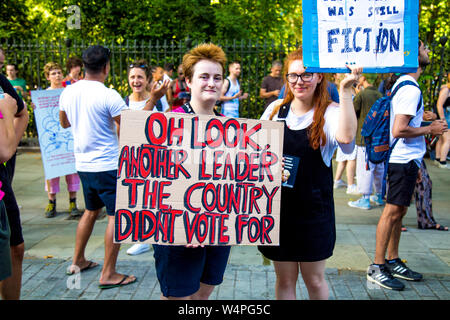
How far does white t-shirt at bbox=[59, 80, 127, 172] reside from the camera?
3766 millimetres

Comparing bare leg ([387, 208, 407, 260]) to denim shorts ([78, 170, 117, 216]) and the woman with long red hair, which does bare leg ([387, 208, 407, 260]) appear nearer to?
the woman with long red hair

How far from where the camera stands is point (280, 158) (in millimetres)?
2334

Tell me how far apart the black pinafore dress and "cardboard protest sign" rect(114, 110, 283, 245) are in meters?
0.28

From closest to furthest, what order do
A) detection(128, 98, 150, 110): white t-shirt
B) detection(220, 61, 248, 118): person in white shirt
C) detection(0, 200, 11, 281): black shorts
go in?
detection(0, 200, 11, 281): black shorts < detection(128, 98, 150, 110): white t-shirt < detection(220, 61, 248, 118): person in white shirt

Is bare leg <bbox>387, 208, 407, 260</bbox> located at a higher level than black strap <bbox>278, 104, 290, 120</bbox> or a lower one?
lower

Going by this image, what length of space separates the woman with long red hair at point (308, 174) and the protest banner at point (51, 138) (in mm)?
3947

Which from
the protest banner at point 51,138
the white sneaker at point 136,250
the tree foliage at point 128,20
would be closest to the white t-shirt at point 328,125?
the white sneaker at point 136,250

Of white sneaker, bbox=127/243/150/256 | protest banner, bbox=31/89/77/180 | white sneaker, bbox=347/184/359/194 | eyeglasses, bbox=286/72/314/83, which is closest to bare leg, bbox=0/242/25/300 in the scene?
white sneaker, bbox=127/243/150/256

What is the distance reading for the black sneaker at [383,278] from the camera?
12.2 feet

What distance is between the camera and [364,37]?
89.3 inches

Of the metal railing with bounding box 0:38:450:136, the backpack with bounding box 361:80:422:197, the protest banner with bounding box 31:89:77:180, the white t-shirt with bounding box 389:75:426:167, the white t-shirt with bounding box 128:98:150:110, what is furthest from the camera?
the metal railing with bounding box 0:38:450:136

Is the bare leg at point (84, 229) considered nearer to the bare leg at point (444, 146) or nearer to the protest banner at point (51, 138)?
the protest banner at point (51, 138)

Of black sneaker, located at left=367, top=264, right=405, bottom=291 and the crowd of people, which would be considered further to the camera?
black sneaker, located at left=367, top=264, right=405, bottom=291

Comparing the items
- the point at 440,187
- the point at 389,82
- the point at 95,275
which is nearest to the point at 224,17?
the point at 440,187
